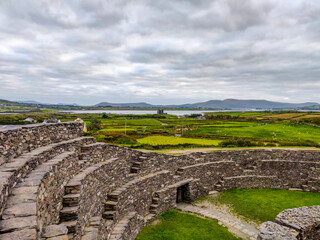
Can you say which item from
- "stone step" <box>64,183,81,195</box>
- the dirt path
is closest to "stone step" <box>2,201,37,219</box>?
"stone step" <box>64,183,81,195</box>

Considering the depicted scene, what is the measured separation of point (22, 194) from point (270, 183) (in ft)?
83.5

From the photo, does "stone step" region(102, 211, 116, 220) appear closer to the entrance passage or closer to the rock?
the rock

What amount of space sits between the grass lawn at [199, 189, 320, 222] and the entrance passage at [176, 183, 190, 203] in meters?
2.29

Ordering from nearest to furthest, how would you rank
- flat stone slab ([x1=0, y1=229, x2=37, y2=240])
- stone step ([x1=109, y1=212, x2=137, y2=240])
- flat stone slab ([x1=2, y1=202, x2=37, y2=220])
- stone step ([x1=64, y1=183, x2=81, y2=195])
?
flat stone slab ([x1=0, y1=229, x2=37, y2=240]) → flat stone slab ([x1=2, y1=202, x2=37, y2=220]) → stone step ([x1=64, y1=183, x2=81, y2=195]) → stone step ([x1=109, y1=212, x2=137, y2=240])

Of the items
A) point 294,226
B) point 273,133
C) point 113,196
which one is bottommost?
point 294,226

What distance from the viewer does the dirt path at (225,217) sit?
14711 millimetres

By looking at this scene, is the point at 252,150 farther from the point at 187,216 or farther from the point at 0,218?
the point at 0,218

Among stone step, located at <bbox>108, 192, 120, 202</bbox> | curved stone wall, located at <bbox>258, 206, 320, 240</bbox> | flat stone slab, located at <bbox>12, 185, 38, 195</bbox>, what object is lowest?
curved stone wall, located at <bbox>258, 206, 320, 240</bbox>

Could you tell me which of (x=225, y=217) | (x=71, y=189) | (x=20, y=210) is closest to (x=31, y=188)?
(x=20, y=210)

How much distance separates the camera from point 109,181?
13352 mm

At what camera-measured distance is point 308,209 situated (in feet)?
46.3

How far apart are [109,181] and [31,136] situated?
5.72 metres

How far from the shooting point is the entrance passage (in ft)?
66.5

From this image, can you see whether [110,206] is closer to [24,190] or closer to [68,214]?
[68,214]
